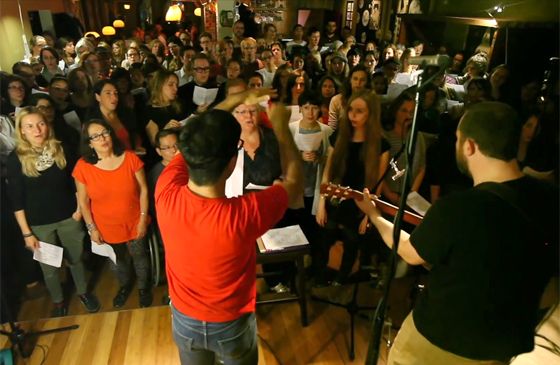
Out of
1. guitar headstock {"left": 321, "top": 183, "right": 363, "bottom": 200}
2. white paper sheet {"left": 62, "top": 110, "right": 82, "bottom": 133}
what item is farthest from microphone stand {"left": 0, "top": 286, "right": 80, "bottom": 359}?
guitar headstock {"left": 321, "top": 183, "right": 363, "bottom": 200}

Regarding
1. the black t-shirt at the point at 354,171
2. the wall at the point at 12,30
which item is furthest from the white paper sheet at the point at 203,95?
the wall at the point at 12,30

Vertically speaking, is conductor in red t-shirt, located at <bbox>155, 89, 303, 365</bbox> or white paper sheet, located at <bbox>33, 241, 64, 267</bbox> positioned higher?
conductor in red t-shirt, located at <bbox>155, 89, 303, 365</bbox>

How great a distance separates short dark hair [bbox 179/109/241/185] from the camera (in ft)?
3.80

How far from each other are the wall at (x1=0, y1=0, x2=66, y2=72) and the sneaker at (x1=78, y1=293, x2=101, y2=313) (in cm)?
200

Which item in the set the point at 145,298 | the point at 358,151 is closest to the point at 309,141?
the point at 358,151

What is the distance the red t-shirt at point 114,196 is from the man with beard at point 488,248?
1.67 meters

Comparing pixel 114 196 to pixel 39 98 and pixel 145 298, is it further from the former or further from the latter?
pixel 39 98

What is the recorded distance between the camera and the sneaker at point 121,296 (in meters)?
2.67

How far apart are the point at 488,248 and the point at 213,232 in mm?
844

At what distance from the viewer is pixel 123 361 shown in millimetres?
2252

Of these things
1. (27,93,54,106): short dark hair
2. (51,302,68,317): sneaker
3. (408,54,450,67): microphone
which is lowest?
(51,302,68,317): sneaker

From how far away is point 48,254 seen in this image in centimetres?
237

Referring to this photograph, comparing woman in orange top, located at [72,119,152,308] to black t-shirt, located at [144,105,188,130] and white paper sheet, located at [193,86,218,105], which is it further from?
white paper sheet, located at [193,86,218,105]

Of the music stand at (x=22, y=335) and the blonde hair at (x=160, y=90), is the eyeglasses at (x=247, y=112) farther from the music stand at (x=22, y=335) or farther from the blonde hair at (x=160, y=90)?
the music stand at (x=22, y=335)
